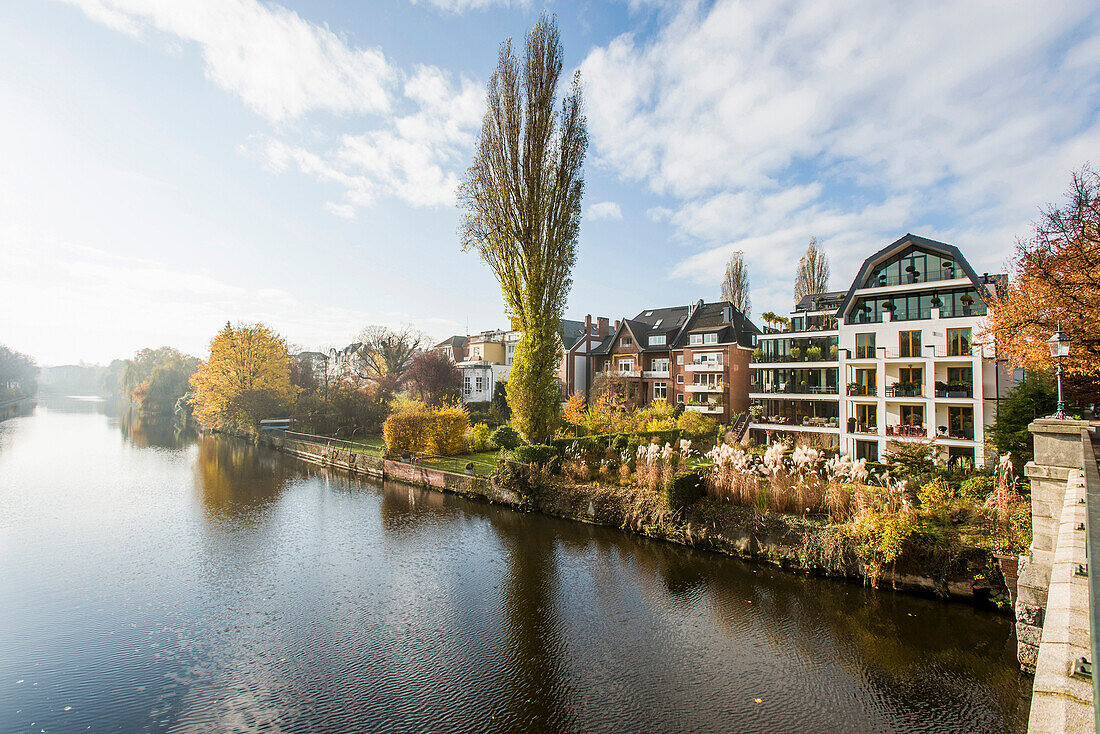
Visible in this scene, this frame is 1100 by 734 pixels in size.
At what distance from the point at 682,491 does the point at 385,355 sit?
45745 millimetres

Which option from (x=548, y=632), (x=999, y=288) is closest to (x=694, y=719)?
(x=548, y=632)

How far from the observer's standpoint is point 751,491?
16062mm

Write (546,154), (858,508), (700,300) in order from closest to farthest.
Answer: (858,508) < (546,154) < (700,300)

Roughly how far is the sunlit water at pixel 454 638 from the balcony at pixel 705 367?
84.7ft

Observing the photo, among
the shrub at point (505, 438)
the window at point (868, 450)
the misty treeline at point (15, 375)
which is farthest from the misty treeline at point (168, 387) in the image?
the window at point (868, 450)

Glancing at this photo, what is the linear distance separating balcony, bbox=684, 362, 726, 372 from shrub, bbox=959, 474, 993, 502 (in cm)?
2509

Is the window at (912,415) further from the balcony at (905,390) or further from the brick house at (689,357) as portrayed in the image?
the brick house at (689,357)

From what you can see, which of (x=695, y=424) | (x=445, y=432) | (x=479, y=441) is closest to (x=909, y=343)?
(x=695, y=424)

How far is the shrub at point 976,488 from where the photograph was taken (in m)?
14.5

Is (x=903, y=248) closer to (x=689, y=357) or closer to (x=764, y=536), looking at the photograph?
(x=689, y=357)

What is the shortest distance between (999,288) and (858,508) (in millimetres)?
12725

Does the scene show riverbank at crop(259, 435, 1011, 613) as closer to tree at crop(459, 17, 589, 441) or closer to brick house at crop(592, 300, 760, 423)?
tree at crop(459, 17, 589, 441)

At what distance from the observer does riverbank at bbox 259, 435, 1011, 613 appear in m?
12.0

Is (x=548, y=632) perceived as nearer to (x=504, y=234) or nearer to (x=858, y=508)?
(x=858, y=508)
